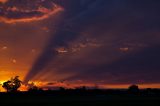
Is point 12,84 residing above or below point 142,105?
→ above

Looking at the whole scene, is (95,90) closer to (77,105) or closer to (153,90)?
(153,90)

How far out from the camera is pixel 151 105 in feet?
213

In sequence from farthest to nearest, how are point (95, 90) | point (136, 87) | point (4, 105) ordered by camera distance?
point (136, 87) < point (95, 90) < point (4, 105)

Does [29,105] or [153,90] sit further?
[153,90]

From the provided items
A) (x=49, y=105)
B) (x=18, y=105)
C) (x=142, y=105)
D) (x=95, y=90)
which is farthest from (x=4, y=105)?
(x=95, y=90)

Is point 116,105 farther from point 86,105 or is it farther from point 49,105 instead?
point 49,105

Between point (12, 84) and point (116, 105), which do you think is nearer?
point (116, 105)

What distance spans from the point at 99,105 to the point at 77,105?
4.07 m

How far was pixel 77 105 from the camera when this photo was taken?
6562 centimetres

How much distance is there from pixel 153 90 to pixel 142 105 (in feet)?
314

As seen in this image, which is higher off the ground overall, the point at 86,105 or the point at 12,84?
the point at 12,84

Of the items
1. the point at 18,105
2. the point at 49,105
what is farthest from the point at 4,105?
the point at 49,105

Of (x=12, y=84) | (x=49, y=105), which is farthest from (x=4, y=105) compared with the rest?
(x=12, y=84)

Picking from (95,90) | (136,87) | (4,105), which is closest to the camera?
(4,105)
